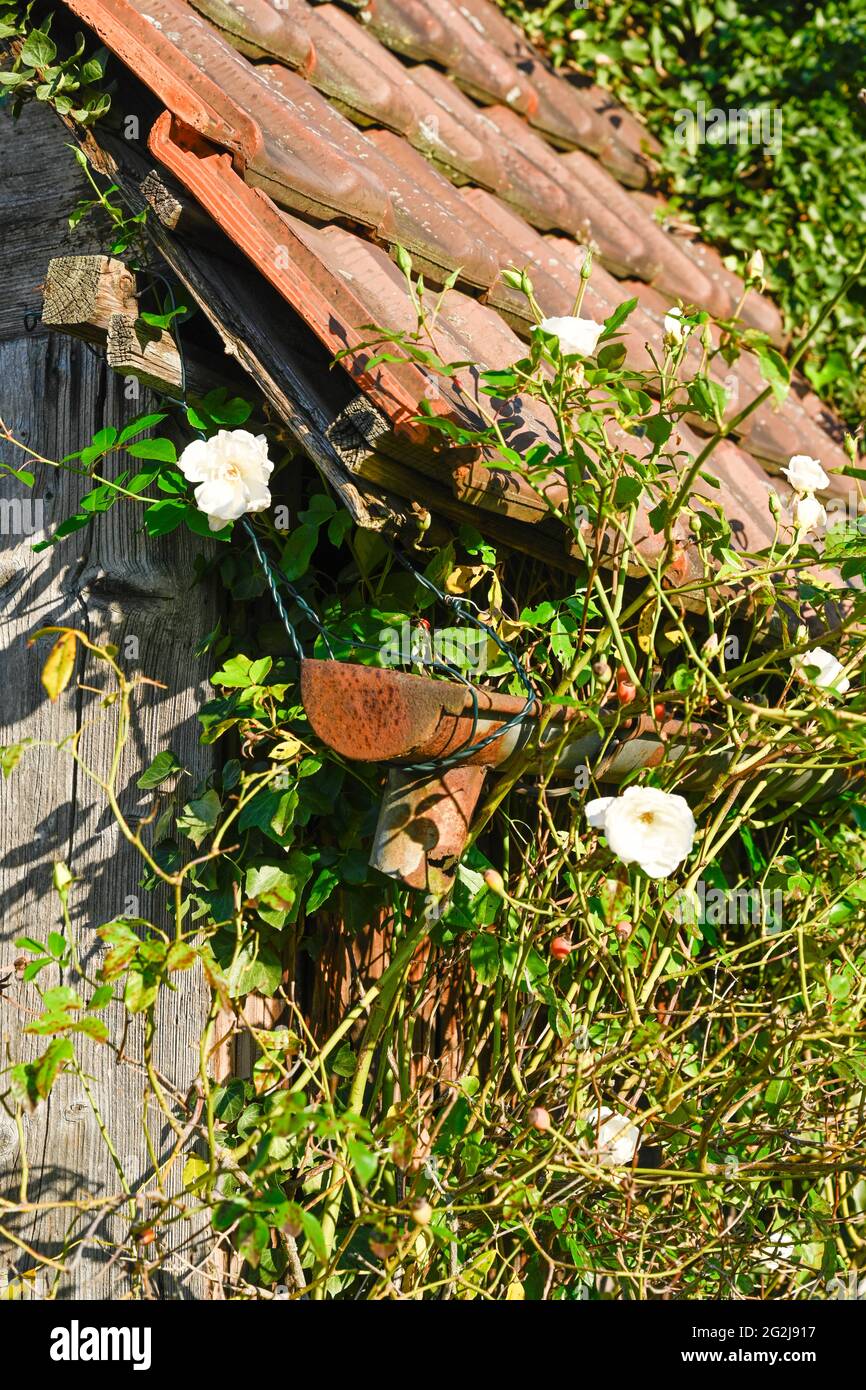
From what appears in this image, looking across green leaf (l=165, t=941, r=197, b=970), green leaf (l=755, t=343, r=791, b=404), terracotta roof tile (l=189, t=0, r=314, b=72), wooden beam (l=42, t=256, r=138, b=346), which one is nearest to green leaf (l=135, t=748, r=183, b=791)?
green leaf (l=165, t=941, r=197, b=970)

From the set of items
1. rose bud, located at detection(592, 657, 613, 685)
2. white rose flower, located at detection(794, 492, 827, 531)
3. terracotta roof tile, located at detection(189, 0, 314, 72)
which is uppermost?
terracotta roof tile, located at detection(189, 0, 314, 72)

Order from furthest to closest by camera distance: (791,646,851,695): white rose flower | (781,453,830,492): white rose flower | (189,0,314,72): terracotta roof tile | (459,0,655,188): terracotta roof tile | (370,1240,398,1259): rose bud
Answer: (459,0,655,188): terracotta roof tile
(189,0,314,72): terracotta roof tile
(781,453,830,492): white rose flower
(791,646,851,695): white rose flower
(370,1240,398,1259): rose bud

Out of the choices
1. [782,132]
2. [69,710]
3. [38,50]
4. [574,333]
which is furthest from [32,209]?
[782,132]

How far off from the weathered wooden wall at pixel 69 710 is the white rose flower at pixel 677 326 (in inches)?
38.1

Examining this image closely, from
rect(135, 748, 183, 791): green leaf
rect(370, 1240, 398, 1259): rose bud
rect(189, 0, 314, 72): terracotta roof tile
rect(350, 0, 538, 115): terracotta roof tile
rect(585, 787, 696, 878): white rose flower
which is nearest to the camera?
rect(370, 1240, 398, 1259): rose bud

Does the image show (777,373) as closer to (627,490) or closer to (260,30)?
(627,490)

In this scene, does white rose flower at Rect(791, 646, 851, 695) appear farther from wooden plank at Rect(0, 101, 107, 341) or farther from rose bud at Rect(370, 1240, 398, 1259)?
wooden plank at Rect(0, 101, 107, 341)

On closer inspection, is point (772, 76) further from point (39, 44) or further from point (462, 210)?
point (39, 44)

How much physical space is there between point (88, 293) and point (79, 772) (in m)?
0.93

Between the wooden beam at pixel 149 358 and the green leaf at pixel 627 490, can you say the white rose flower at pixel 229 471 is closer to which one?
the wooden beam at pixel 149 358

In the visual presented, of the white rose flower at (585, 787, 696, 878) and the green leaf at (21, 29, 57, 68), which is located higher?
the green leaf at (21, 29, 57, 68)

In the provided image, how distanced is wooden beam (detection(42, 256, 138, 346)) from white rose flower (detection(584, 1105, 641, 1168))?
1594 mm

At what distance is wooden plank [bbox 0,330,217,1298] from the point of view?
2.33 meters

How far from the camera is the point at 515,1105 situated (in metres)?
2.27
